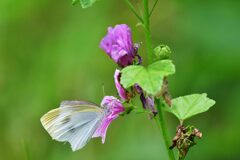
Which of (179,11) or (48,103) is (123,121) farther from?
(179,11)

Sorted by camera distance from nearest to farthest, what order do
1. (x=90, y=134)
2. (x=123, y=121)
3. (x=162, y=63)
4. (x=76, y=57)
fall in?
1. (x=162, y=63)
2. (x=90, y=134)
3. (x=123, y=121)
4. (x=76, y=57)

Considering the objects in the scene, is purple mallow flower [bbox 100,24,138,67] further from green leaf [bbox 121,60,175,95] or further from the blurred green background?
the blurred green background

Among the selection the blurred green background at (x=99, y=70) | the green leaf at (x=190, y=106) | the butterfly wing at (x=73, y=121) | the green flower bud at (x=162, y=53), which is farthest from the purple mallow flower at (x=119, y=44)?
the blurred green background at (x=99, y=70)

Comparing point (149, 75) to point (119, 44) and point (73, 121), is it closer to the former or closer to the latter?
point (119, 44)

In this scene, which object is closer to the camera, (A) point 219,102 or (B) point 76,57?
(A) point 219,102

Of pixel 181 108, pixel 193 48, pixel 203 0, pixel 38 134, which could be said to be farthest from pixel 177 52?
pixel 181 108

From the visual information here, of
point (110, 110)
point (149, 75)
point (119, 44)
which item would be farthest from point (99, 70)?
point (149, 75)
